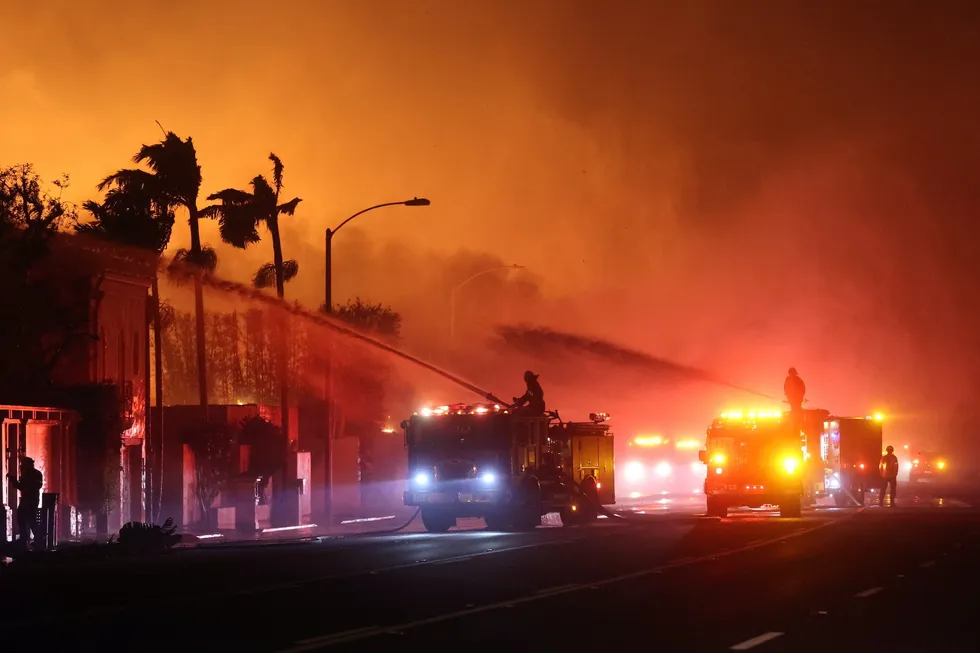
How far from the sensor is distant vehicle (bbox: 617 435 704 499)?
56.7 meters

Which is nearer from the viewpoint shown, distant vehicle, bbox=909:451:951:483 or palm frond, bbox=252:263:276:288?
palm frond, bbox=252:263:276:288

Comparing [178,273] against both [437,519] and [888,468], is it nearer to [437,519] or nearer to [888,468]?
[437,519]

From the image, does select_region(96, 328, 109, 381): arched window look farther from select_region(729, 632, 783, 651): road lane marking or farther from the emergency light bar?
select_region(729, 632, 783, 651): road lane marking

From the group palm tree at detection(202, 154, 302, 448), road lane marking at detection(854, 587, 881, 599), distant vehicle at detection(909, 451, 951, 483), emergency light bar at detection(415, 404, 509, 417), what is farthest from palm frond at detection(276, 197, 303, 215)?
distant vehicle at detection(909, 451, 951, 483)

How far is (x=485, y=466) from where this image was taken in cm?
3031

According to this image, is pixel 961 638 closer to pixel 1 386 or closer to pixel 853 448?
pixel 1 386

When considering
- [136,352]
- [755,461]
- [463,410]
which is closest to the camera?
[463,410]

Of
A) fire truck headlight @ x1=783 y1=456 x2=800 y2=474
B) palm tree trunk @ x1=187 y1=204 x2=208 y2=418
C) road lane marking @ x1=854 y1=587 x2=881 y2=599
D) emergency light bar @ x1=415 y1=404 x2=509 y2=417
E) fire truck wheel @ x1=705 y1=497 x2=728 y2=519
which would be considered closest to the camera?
road lane marking @ x1=854 y1=587 x2=881 y2=599

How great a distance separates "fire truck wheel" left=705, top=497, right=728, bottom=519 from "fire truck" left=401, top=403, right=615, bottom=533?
5006mm

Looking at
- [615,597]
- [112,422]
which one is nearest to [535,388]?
[112,422]

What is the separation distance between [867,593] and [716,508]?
19.0 metres

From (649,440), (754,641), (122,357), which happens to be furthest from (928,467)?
(754,641)

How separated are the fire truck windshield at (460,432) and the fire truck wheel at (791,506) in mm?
8945

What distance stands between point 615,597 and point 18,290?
2302cm
